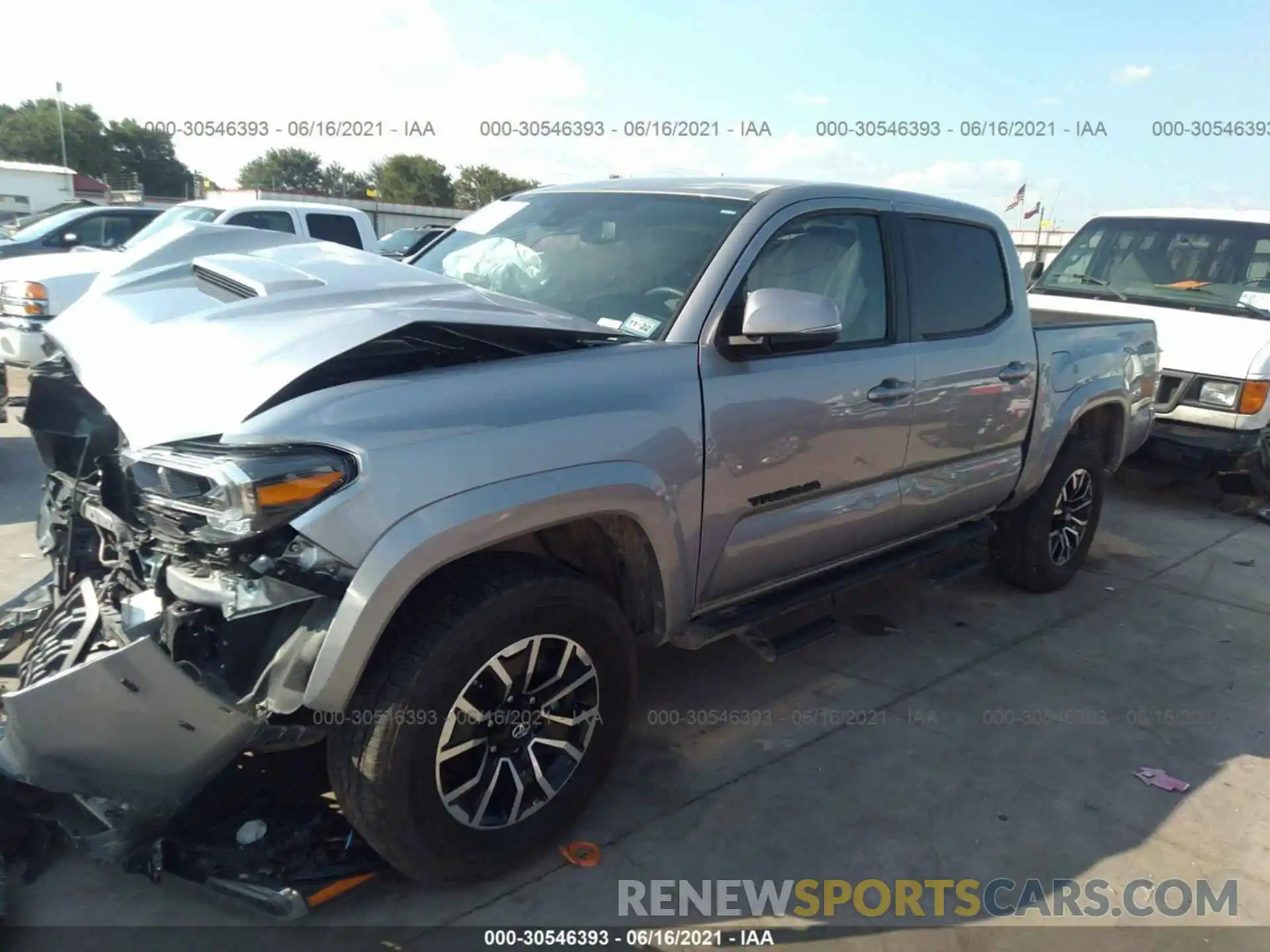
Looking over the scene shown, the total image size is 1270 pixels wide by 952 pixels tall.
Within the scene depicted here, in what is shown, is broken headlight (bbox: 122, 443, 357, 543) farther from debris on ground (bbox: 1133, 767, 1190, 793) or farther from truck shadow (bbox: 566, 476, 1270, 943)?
debris on ground (bbox: 1133, 767, 1190, 793)

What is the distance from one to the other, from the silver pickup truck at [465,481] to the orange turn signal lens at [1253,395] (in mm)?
3719

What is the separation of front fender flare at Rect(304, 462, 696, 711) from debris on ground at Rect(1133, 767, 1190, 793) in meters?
2.07

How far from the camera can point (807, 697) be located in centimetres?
392

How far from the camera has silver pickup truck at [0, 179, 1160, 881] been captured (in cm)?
221

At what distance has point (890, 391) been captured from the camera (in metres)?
3.63

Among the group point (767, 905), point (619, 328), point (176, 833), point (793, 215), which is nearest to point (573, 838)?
point (767, 905)

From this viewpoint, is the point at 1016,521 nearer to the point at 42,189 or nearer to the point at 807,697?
the point at 807,697

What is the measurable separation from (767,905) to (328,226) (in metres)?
9.40

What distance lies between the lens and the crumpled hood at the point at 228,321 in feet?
7.75

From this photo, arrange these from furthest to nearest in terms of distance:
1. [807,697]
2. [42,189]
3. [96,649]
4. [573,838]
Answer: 1. [42,189]
2. [807,697]
3. [573,838]
4. [96,649]

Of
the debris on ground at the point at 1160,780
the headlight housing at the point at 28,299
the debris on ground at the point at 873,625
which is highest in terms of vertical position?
the headlight housing at the point at 28,299

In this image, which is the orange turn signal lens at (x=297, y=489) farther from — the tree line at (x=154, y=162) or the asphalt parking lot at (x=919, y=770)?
the tree line at (x=154, y=162)

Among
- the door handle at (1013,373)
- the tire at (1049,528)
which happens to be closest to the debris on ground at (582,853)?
the door handle at (1013,373)

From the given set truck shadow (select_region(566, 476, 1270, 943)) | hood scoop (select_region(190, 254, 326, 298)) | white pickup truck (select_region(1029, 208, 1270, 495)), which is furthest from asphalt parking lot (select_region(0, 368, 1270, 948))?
white pickup truck (select_region(1029, 208, 1270, 495))
